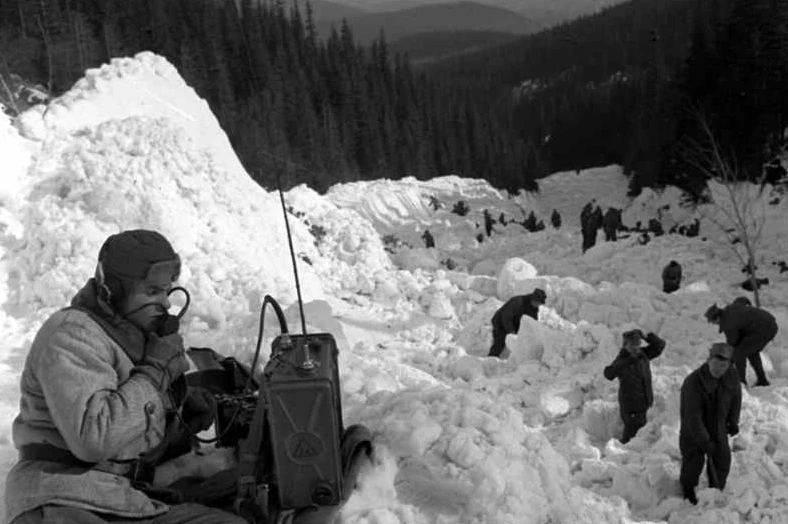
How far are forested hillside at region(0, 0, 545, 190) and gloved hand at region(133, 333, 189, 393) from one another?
1432 cm

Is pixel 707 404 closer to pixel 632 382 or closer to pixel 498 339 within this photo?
pixel 632 382

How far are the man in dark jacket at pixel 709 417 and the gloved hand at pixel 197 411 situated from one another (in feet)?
13.5

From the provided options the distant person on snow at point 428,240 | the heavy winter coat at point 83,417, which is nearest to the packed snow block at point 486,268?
the distant person on snow at point 428,240

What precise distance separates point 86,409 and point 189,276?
749cm

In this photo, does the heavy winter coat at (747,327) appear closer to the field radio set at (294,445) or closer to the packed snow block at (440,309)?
the packed snow block at (440,309)

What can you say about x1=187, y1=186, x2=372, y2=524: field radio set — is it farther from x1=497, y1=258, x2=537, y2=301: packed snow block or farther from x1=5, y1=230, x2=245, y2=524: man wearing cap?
x1=497, y1=258, x2=537, y2=301: packed snow block

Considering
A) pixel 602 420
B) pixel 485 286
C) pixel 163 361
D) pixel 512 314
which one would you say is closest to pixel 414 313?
pixel 485 286

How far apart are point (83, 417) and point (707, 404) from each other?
490 centimetres

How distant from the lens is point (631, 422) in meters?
6.63

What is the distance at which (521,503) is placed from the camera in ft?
9.36

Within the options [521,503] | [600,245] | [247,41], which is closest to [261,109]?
[247,41]

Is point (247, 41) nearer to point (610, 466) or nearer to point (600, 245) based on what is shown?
point (600, 245)

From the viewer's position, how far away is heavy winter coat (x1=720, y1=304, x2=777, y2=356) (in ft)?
24.3

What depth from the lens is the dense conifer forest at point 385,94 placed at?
25.1m
